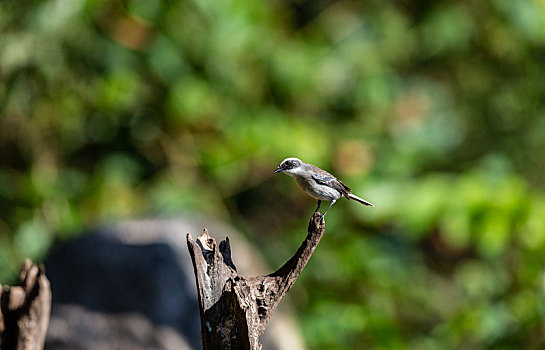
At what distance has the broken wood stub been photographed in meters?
2.17

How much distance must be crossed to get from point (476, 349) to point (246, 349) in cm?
347

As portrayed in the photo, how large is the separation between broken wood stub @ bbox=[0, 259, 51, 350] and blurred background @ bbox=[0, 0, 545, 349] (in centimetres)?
243

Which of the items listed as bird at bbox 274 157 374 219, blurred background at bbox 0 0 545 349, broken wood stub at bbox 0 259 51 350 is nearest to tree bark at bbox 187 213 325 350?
bird at bbox 274 157 374 219

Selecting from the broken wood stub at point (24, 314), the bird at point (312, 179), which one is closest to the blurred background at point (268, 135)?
the broken wood stub at point (24, 314)

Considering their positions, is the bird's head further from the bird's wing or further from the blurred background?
the blurred background

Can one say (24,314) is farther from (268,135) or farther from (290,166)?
(268,135)

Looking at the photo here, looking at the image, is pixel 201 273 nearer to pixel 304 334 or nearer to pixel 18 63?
pixel 304 334

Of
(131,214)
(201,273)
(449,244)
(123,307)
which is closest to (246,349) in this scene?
(201,273)

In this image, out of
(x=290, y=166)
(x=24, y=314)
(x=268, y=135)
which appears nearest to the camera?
(x=290, y=166)

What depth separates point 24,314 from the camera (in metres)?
2.19

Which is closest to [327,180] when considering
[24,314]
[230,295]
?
[230,295]

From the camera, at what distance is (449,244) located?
22.6 ft

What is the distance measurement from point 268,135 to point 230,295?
11.1ft

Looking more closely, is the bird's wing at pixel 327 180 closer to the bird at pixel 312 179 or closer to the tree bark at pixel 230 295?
the bird at pixel 312 179
